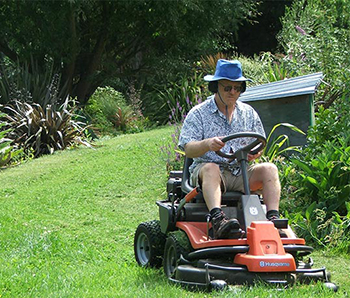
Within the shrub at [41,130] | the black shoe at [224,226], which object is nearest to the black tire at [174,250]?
the black shoe at [224,226]

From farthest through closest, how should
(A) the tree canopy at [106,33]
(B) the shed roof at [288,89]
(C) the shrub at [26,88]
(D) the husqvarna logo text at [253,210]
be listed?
(A) the tree canopy at [106,33] < (C) the shrub at [26,88] < (B) the shed roof at [288,89] < (D) the husqvarna logo text at [253,210]

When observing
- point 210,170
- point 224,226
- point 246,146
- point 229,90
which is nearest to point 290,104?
point 229,90

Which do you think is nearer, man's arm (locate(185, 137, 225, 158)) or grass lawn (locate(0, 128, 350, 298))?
grass lawn (locate(0, 128, 350, 298))

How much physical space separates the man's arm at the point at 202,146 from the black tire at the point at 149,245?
2.32 feet

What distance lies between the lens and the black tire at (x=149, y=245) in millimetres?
5473

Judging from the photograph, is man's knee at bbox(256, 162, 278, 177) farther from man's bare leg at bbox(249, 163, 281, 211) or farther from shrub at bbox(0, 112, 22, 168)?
shrub at bbox(0, 112, 22, 168)

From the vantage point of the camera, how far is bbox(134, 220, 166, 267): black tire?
18.0 ft

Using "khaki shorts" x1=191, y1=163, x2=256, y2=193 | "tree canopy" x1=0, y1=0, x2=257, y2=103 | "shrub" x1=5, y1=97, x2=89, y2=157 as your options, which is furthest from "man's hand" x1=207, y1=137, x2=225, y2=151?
"tree canopy" x1=0, y1=0, x2=257, y2=103

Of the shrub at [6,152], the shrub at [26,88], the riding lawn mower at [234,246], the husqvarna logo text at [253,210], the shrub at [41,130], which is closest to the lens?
the riding lawn mower at [234,246]

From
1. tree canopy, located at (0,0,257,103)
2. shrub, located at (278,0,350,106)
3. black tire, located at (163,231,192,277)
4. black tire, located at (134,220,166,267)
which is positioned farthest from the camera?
tree canopy, located at (0,0,257,103)

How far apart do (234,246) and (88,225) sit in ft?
Answer: 10.1

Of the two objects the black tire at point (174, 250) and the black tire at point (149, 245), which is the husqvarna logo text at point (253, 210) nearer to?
the black tire at point (174, 250)

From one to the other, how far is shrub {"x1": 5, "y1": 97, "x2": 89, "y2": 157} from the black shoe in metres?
7.37

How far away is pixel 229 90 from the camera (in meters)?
5.25
